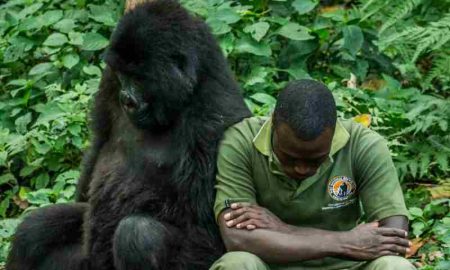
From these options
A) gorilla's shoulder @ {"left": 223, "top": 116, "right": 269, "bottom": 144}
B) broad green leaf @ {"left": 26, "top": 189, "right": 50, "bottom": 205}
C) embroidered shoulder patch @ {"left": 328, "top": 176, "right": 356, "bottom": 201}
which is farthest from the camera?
broad green leaf @ {"left": 26, "top": 189, "right": 50, "bottom": 205}

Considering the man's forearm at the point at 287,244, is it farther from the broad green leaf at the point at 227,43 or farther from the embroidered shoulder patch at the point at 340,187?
the broad green leaf at the point at 227,43

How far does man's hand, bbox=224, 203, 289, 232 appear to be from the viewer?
6121mm

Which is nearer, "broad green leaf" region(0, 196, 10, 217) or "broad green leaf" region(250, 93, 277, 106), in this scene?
"broad green leaf" region(250, 93, 277, 106)

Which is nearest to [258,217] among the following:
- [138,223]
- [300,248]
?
[300,248]

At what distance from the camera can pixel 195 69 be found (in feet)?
22.1

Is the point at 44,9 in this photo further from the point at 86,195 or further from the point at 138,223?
the point at 138,223

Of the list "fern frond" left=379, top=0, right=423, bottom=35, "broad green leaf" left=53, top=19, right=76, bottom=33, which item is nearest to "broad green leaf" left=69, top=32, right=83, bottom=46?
"broad green leaf" left=53, top=19, right=76, bottom=33

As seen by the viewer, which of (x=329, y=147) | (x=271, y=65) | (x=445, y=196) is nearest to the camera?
(x=329, y=147)

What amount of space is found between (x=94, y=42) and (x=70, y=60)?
259 millimetres

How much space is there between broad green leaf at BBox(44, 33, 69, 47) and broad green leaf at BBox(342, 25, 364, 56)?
89.7 inches

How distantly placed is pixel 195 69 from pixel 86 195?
1305 millimetres

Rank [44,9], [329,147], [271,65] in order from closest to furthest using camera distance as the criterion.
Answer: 1. [329,147]
2. [271,65]
3. [44,9]

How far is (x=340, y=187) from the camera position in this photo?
6246 millimetres

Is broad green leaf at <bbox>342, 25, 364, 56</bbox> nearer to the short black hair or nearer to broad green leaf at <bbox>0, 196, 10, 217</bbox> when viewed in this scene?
broad green leaf at <bbox>0, 196, 10, 217</bbox>
